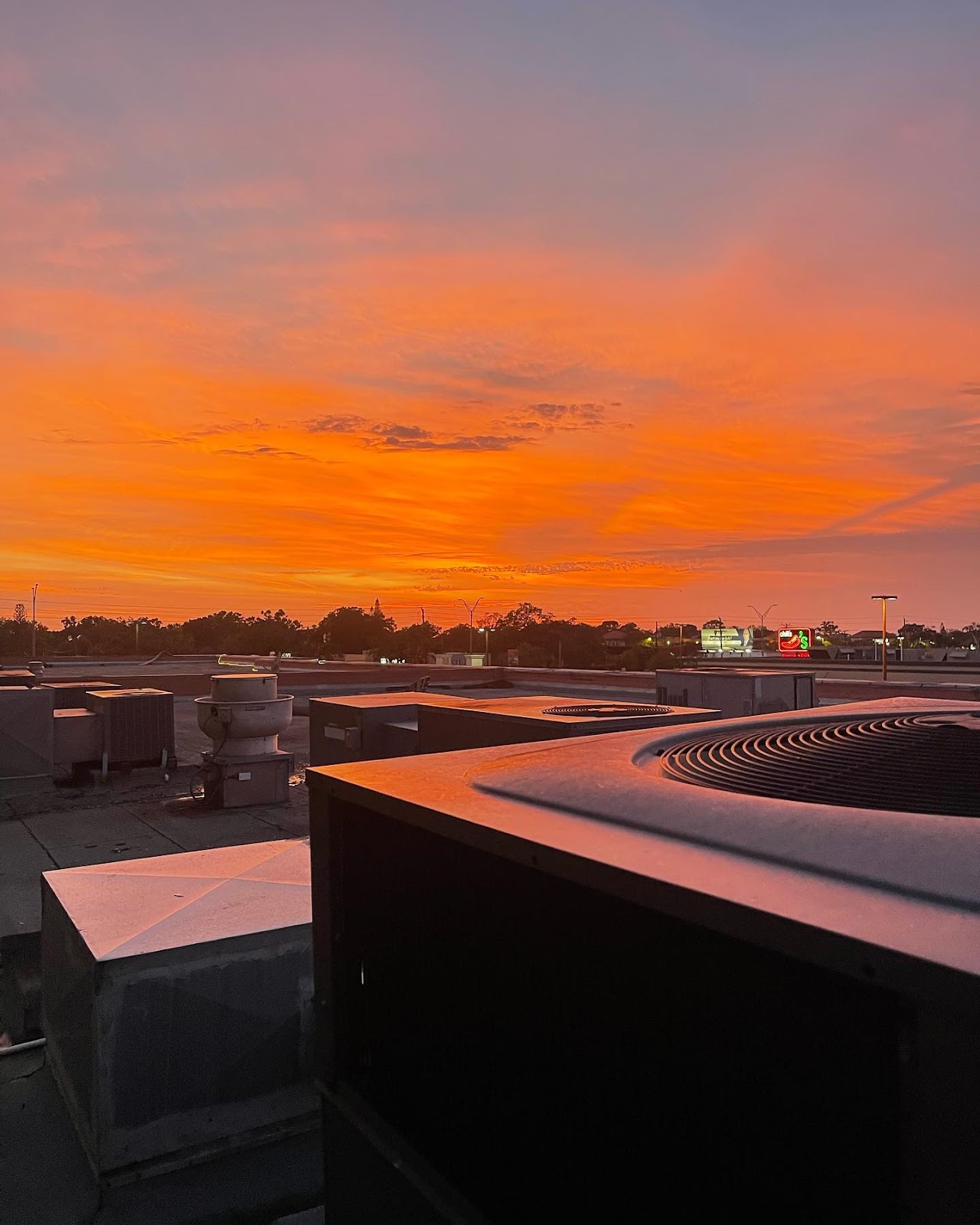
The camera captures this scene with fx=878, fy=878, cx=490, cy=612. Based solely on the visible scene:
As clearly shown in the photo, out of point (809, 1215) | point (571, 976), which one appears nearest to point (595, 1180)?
point (571, 976)

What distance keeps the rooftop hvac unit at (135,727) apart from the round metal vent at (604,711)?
1187 cm

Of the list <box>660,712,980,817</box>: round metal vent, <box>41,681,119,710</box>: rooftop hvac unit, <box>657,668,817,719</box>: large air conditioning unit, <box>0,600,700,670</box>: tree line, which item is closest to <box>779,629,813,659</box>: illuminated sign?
<box>0,600,700,670</box>: tree line

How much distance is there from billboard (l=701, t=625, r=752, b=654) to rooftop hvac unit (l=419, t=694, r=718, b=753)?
107 m

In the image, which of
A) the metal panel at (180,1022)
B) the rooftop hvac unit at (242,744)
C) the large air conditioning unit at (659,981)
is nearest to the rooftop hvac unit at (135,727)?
the rooftop hvac unit at (242,744)

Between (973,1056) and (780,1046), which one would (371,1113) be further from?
(973,1056)

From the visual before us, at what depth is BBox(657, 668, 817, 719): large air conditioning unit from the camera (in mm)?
17875

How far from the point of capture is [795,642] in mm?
97312

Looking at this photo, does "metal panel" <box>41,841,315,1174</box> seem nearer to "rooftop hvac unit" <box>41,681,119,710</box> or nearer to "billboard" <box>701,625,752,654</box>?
"rooftop hvac unit" <box>41,681,119,710</box>

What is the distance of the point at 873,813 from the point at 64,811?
1588 centimetres

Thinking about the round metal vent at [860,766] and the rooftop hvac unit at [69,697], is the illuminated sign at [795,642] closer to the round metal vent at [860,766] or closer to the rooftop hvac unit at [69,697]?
the rooftop hvac unit at [69,697]

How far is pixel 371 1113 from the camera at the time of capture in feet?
12.3

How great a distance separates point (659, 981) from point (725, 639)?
12254 cm

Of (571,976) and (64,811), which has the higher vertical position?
(571,976)

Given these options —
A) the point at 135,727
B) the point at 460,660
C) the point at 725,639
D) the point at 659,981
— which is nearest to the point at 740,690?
the point at 135,727
